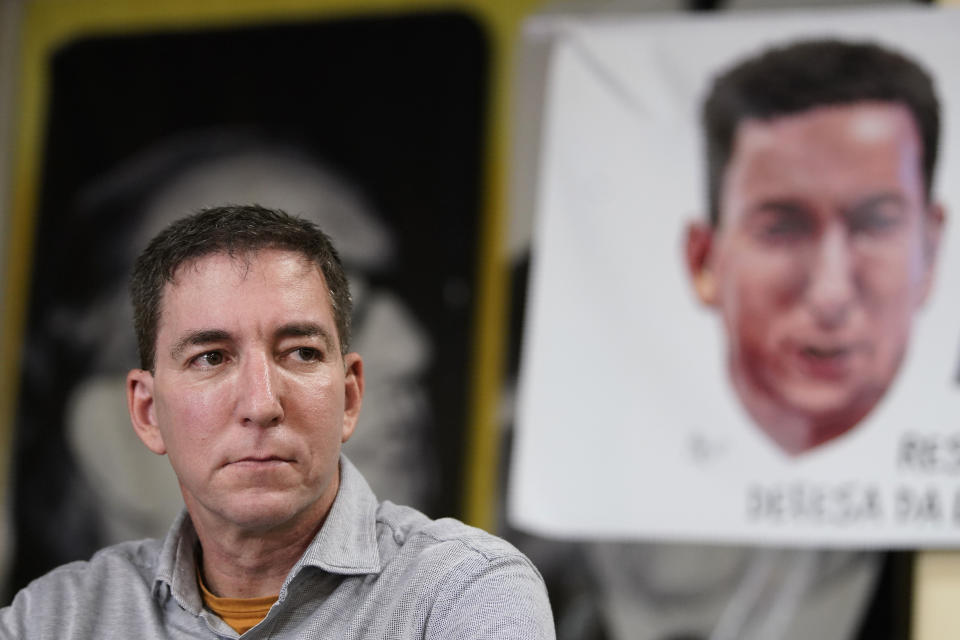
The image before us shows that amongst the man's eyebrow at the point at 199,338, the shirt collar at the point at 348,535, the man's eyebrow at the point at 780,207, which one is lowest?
the shirt collar at the point at 348,535

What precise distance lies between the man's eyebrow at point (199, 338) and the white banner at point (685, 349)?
1273mm

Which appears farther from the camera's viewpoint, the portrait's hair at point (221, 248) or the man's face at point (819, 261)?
the man's face at point (819, 261)

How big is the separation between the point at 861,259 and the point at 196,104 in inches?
63.1

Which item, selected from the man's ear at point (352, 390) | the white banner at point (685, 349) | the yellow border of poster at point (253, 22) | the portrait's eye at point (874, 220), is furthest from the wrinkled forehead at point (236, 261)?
the portrait's eye at point (874, 220)

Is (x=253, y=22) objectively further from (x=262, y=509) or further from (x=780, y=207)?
(x=262, y=509)

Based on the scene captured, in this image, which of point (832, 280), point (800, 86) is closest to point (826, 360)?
point (832, 280)

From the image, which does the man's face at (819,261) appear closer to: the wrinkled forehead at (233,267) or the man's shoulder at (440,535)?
the man's shoulder at (440,535)

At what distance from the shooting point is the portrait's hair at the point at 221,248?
3.93 ft

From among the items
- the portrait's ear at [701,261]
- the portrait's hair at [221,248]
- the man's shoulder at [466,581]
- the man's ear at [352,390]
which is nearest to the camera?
the man's shoulder at [466,581]

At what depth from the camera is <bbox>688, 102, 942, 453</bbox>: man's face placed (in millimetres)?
2303

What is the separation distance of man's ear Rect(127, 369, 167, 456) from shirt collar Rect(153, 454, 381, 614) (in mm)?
101

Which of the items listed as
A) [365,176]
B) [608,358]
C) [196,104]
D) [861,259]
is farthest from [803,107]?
[196,104]

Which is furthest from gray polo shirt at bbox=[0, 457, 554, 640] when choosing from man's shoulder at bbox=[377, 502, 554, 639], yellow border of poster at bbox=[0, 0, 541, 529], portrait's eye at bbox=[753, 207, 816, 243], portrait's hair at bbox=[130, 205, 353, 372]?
portrait's eye at bbox=[753, 207, 816, 243]

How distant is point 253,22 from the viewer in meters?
2.79
